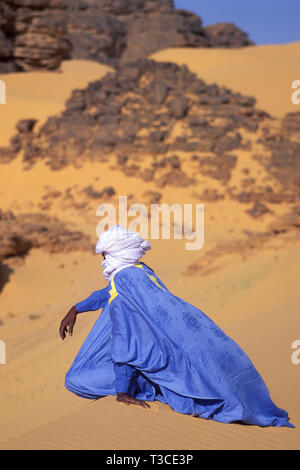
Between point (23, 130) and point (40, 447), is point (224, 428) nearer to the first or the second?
point (40, 447)

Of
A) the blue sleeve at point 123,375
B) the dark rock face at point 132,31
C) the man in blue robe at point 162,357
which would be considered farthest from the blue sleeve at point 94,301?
the dark rock face at point 132,31

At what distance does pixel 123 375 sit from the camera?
3.73 m

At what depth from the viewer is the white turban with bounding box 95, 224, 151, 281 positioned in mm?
3979

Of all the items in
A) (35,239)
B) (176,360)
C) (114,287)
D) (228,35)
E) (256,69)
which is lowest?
(176,360)

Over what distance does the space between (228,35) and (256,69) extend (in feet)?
79.9

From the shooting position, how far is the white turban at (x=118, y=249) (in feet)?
13.1

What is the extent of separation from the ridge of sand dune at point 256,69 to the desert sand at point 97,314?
2.85 feet

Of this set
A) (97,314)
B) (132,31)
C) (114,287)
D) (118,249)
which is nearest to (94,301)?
(114,287)

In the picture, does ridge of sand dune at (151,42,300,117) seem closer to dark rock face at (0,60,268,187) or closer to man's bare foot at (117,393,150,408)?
dark rock face at (0,60,268,187)

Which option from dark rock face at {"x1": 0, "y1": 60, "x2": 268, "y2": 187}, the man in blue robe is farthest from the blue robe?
dark rock face at {"x1": 0, "y1": 60, "x2": 268, "y2": 187}

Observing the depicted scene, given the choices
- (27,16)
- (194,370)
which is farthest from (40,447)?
(27,16)

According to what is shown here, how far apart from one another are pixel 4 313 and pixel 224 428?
7.17m

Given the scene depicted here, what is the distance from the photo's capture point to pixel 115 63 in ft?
143

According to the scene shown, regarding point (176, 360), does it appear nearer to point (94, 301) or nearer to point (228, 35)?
point (94, 301)
